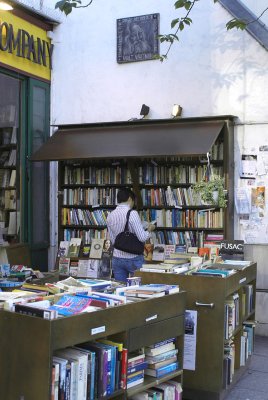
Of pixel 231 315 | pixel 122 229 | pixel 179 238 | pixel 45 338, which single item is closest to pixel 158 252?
pixel 179 238

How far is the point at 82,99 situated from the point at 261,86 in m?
2.68

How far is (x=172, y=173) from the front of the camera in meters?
7.54

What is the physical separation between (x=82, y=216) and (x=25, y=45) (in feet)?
8.48

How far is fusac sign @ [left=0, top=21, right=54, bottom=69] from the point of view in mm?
7418

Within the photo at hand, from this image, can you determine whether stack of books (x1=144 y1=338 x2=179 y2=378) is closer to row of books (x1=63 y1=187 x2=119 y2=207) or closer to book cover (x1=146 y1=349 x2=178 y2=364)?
book cover (x1=146 y1=349 x2=178 y2=364)

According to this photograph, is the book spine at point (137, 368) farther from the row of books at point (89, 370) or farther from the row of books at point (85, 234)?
the row of books at point (85, 234)

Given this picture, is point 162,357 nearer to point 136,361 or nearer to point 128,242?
point 136,361

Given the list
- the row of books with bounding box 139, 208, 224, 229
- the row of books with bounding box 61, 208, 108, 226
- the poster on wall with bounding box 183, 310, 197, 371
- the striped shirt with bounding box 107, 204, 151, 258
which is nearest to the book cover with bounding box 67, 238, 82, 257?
the row of books with bounding box 61, 208, 108, 226

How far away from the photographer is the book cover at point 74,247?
7.86 meters

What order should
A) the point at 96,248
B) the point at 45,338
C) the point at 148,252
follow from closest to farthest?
1. the point at 45,338
2. the point at 148,252
3. the point at 96,248

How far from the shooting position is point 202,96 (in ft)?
24.5

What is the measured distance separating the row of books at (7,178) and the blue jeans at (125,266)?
2.39 m

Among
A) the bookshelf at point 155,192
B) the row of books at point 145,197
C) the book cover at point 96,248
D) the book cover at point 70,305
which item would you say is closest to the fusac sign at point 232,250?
the bookshelf at point 155,192

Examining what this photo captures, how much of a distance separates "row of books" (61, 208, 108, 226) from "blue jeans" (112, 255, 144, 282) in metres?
1.61
